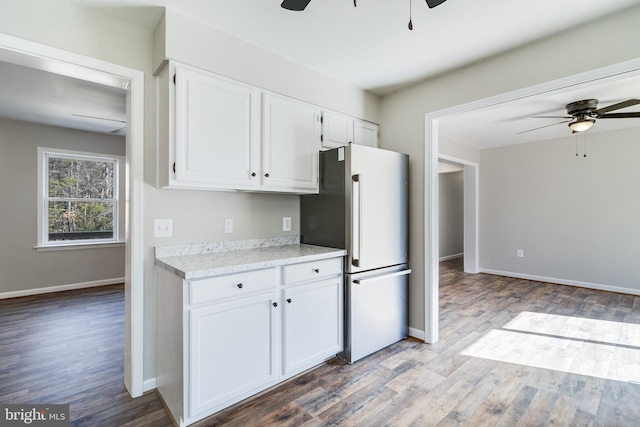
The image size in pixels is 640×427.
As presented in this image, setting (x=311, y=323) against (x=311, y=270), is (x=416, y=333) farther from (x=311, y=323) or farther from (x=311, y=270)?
(x=311, y=270)

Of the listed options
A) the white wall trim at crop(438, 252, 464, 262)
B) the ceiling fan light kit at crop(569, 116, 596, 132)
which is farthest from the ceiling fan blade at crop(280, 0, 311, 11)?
the white wall trim at crop(438, 252, 464, 262)

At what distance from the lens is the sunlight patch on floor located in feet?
7.77

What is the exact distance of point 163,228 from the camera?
6.81ft

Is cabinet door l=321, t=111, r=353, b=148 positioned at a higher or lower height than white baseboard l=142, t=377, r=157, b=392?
higher

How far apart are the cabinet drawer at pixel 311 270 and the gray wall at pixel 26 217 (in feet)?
14.0

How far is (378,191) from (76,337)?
3.15 metres

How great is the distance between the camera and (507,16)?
1.88 m

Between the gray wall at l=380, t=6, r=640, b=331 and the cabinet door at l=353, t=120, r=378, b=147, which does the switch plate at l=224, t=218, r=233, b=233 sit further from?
the gray wall at l=380, t=6, r=640, b=331

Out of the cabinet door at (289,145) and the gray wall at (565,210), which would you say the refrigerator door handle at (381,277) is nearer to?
the cabinet door at (289,145)

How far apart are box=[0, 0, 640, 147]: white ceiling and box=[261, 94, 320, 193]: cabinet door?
1.34 ft

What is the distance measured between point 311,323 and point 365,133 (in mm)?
1935

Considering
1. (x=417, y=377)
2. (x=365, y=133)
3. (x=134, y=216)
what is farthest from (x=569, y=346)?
(x=134, y=216)

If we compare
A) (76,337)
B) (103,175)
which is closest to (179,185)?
(76,337)

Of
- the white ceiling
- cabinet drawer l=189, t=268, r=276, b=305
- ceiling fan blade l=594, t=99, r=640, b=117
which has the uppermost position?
the white ceiling
